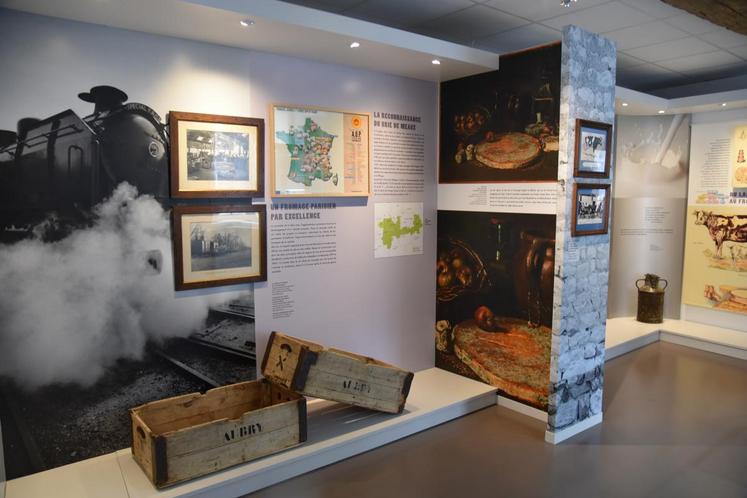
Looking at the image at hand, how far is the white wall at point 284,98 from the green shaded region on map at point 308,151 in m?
0.20

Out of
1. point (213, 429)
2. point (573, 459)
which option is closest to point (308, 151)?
point (213, 429)

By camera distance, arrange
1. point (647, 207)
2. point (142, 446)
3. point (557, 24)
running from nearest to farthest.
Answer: point (142, 446) < point (557, 24) < point (647, 207)

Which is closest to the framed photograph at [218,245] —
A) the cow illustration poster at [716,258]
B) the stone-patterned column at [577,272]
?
Result: the stone-patterned column at [577,272]

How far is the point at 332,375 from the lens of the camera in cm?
348

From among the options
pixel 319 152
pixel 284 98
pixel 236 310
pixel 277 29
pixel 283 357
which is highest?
pixel 277 29

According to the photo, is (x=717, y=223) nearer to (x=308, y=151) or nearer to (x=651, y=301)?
(x=651, y=301)

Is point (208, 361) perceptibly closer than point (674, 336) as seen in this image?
Yes

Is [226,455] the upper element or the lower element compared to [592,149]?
lower

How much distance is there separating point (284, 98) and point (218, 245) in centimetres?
114

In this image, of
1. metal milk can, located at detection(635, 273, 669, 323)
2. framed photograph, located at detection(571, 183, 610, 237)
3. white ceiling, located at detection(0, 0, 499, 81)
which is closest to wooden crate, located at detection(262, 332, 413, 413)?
framed photograph, located at detection(571, 183, 610, 237)

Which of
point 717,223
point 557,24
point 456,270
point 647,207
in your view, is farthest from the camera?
point 647,207

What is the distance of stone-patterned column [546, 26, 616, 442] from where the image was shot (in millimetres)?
3619

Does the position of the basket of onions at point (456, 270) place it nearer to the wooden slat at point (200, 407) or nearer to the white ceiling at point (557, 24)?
the white ceiling at point (557, 24)

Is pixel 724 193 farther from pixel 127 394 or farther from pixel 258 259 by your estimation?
pixel 127 394
